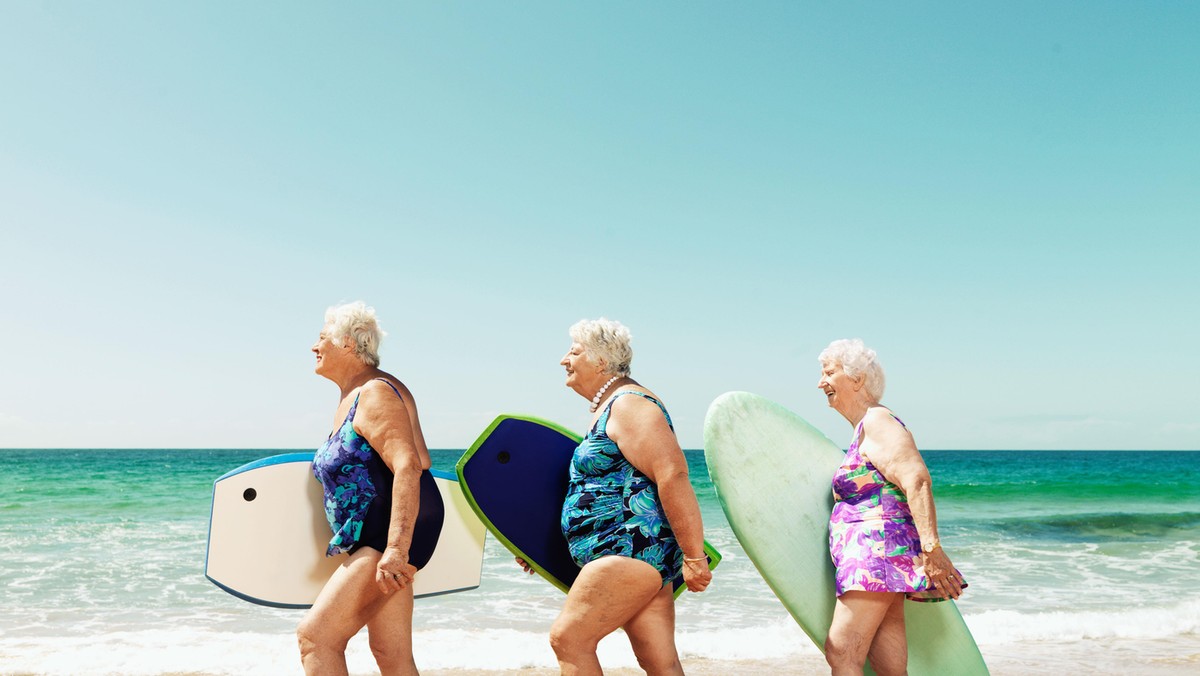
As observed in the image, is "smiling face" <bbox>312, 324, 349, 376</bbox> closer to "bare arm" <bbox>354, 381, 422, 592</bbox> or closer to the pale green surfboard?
"bare arm" <bbox>354, 381, 422, 592</bbox>

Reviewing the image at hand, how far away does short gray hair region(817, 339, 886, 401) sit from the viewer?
276 centimetres

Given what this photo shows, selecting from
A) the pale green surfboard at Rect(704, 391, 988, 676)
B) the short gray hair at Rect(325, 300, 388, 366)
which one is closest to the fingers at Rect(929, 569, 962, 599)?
the pale green surfboard at Rect(704, 391, 988, 676)

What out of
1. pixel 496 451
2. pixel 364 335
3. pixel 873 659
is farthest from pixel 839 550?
pixel 364 335

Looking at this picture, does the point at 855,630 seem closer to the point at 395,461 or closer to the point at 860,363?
the point at 860,363

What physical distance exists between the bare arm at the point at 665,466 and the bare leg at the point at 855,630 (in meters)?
0.55

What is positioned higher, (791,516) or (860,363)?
(860,363)

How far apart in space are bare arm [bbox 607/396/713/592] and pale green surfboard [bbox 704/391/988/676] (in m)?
0.58

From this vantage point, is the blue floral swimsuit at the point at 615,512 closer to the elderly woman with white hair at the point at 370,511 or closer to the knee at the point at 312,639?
the elderly woman with white hair at the point at 370,511

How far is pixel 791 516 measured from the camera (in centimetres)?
301

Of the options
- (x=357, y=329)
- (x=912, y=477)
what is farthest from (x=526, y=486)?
(x=912, y=477)

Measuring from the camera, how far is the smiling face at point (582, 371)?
2492 mm

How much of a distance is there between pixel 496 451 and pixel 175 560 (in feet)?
24.1

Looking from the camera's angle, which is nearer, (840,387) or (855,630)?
(855,630)

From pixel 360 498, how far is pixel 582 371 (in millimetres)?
759
